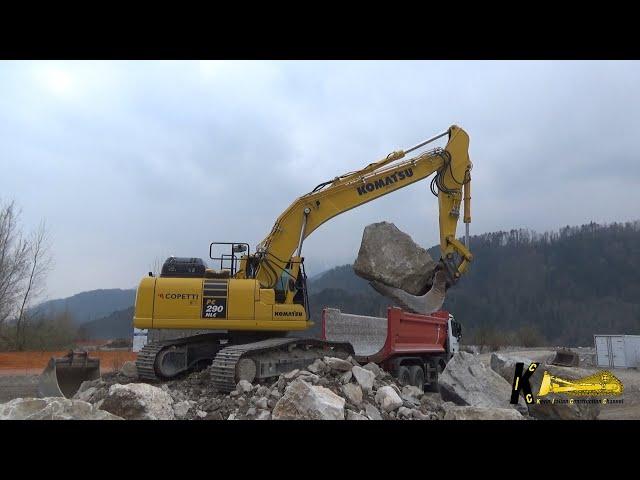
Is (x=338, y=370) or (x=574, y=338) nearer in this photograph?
(x=338, y=370)

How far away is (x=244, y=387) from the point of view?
25.3 feet

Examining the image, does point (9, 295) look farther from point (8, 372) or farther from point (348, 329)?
point (348, 329)

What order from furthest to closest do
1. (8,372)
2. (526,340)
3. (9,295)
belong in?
(526,340)
(9,295)
(8,372)

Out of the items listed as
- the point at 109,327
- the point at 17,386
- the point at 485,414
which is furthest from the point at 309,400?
the point at 109,327

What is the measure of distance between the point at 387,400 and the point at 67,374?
6.84 m

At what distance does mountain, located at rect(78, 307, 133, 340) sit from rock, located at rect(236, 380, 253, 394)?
1257 inches

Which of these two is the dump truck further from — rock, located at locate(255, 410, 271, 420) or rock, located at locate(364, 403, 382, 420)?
rock, located at locate(255, 410, 271, 420)

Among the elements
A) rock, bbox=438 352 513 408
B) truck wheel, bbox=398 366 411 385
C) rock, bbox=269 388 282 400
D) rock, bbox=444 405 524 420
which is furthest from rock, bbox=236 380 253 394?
rock, bbox=438 352 513 408

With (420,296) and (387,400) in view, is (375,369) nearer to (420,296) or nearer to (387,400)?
(387,400)

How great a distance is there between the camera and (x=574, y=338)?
47.2 m

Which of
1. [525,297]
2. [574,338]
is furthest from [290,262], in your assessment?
[525,297]

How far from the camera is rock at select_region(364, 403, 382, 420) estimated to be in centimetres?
720
